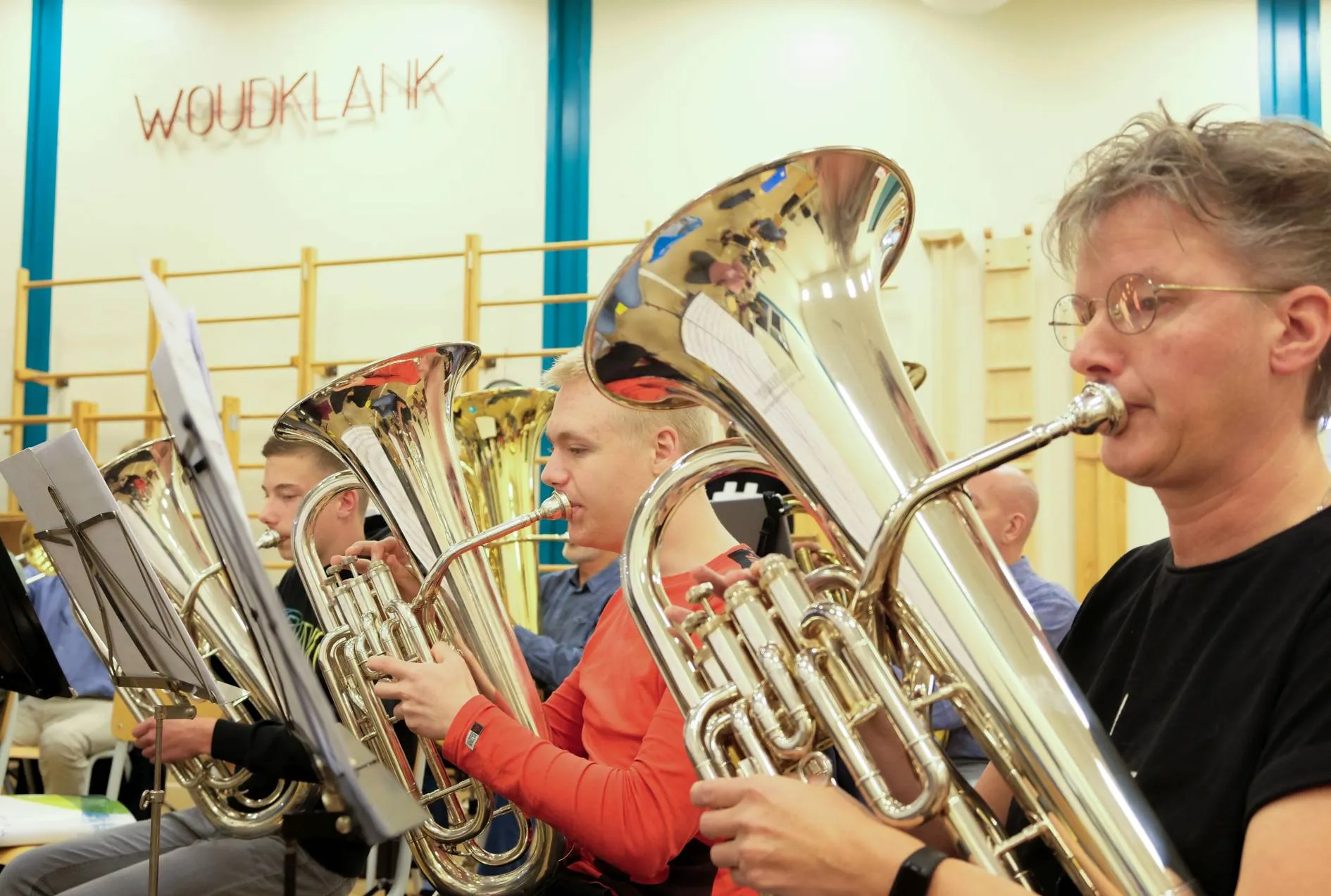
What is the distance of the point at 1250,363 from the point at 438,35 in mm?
6114

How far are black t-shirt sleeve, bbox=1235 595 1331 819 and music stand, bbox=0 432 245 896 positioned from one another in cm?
119

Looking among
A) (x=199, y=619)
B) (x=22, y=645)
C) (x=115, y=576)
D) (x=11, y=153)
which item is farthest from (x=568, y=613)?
(x=11, y=153)

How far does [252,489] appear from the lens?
20.6 ft

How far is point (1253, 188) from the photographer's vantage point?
3.33ft

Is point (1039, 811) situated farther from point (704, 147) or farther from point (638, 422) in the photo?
point (704, 147)

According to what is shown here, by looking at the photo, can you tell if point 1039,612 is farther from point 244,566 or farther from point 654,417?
point 244,566

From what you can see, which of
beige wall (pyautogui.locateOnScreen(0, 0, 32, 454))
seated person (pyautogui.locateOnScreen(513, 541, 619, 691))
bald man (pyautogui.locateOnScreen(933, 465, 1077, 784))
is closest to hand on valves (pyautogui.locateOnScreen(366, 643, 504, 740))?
seated person (pyautogui.locateOnScreen(513, 541, 619, 691))

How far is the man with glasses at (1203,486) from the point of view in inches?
36.8

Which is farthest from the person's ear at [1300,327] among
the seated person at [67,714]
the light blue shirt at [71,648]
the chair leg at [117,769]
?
the light blue shirt at [71,648]

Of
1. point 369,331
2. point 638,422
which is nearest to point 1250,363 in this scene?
point 638,422

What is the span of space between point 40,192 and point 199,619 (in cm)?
543

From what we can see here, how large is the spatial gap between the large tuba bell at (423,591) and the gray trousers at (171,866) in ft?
0.92

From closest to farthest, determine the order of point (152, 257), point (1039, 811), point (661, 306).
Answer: point (1039, 811) → point (661, 306) → point (152, 257)

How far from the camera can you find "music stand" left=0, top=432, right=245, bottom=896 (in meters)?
1.49
